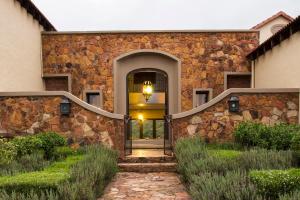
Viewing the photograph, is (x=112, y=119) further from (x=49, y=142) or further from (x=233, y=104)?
(x=233, y=104)

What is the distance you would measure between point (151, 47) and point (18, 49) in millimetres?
5277

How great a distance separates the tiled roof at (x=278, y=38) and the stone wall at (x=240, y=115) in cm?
208

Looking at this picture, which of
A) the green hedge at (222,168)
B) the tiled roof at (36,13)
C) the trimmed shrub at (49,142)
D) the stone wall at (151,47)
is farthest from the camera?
the stone wall at (151,47)

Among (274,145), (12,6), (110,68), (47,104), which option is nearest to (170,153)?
(274,145)

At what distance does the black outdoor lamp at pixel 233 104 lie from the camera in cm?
1053

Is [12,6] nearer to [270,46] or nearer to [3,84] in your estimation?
→ [3,84]

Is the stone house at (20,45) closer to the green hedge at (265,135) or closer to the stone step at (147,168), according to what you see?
the stone step at (147,168)

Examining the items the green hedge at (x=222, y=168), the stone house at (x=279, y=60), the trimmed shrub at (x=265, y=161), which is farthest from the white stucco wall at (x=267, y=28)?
the trimmed shrub at (x=265, y=161)

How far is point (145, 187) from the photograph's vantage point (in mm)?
7793

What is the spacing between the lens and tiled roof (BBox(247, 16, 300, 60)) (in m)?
10.4

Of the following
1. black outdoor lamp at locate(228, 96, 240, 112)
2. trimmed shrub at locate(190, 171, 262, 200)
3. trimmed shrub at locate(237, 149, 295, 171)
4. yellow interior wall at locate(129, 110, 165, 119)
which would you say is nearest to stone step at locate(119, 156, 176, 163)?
black outdoor lamp at locate(228, 96, 240, 112)

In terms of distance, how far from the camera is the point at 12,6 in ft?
38.9

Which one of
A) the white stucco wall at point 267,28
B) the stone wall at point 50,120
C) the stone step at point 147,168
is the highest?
the white stucco wall at point 267,28

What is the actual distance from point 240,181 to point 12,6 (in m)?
9.96
